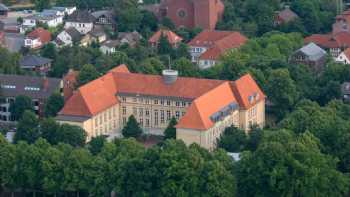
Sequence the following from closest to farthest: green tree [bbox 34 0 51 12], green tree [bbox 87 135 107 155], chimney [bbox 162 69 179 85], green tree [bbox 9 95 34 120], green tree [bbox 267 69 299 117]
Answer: green tree [bbox 87 135 107 155] → chimney [bbox 162 69 179 85] → green tree [bbox 267 69 299 117] → green tree [bbox 9 95 34 120] → green tree [bbox 34 0 51 12]

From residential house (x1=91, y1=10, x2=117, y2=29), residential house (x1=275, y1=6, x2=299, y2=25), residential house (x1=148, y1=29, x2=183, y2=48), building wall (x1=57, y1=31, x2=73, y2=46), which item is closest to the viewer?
residential house (x1=148, y1=29, x2=183, y2=48)

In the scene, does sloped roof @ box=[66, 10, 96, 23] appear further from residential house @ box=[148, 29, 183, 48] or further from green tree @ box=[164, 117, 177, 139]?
green tree @ box=[164, 117, 177, 139]

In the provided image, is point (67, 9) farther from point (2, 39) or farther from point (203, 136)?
point (203, 136)

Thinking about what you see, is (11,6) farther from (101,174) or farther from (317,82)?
(101,174)

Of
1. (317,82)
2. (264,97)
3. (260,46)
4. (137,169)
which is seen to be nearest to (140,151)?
(137,169)

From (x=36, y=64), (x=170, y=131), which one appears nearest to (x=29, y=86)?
(x=36, y=64)

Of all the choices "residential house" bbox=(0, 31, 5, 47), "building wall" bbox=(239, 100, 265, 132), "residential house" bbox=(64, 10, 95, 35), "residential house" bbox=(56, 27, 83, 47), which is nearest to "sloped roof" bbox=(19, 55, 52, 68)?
"residential house" bbox=(0, 31, 5, 47)

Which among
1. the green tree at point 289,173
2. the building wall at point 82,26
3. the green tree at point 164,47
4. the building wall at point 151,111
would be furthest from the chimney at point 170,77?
the building wall at point 82,26
